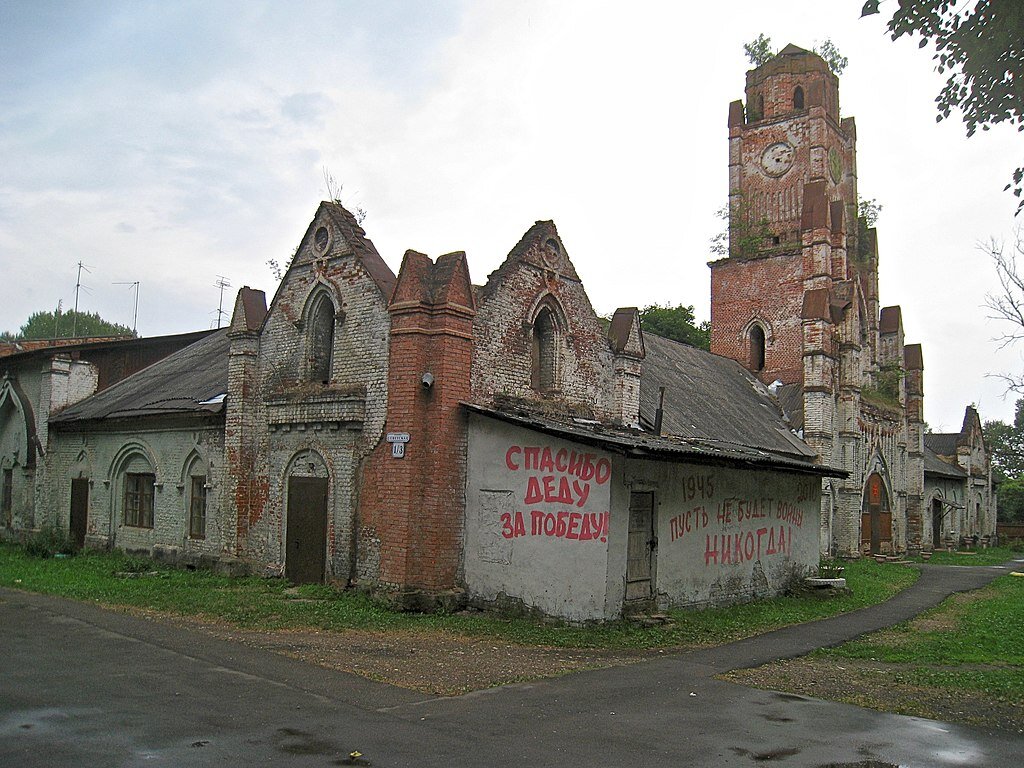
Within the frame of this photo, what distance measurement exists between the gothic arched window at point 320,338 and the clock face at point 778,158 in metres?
26.9

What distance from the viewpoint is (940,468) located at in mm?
43219

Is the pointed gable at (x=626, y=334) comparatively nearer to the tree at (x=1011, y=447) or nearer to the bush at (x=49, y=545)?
the bush at (x=49, y=545)

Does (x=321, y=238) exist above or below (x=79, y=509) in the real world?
above

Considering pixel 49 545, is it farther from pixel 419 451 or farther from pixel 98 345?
pixel 419 451

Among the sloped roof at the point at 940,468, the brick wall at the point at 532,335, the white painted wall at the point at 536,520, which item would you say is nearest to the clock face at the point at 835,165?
the sloped roof at the point at 940,468

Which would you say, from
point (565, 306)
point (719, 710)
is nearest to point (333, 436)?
point (565, 306)

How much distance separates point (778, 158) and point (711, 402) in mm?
16393

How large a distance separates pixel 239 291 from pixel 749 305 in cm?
2375

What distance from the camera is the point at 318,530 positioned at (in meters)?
15.6

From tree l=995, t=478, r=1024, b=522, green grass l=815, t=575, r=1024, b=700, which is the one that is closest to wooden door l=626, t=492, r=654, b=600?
green grass l=815, t=575, r=1024, b=700

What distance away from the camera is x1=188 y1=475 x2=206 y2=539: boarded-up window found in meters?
18.9

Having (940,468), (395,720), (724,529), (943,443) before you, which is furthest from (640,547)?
(943,443)

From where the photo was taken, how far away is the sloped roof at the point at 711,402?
22.0 metres

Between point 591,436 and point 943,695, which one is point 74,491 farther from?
point 943,695
